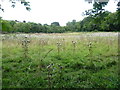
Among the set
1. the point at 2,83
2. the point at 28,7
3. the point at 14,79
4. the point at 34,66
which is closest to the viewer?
the point at 2,83

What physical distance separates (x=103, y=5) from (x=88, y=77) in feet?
7.36

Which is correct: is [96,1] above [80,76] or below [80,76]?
above

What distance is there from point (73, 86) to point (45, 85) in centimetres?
77

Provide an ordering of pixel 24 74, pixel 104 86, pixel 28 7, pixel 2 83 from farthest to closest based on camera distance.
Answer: pixel 28 7, pixel 24 74, pixel 2 83, pixel 104 86

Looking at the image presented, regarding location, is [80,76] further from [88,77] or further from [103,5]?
[103,5]

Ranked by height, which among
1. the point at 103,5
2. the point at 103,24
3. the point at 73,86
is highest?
the point at 103,5

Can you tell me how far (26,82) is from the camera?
440cm

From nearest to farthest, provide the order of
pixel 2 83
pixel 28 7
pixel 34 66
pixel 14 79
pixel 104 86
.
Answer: pixel 104 86
pixel 2 83
pixel 14 79
pixel 28 7
pixel 34 66

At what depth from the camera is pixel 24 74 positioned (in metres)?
5.12

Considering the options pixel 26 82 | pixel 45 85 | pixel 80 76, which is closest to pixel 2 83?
pixel 26 82

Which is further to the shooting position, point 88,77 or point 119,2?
point 88,77

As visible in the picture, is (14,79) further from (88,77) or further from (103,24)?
(103,24)

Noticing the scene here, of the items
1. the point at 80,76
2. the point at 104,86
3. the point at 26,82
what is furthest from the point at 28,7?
the point at 104,86

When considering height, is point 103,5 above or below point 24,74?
above
